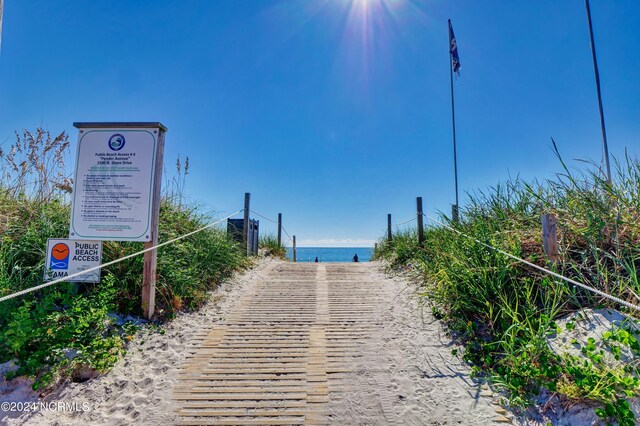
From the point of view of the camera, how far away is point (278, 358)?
128 inches

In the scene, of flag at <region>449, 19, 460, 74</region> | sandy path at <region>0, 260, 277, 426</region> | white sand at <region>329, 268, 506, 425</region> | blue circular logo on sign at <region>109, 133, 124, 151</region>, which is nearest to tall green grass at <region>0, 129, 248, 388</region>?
sandy path at <region>0, 260, 277, 426</region>

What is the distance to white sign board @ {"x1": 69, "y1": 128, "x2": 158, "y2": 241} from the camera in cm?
393

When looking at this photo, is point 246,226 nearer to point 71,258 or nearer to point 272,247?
point 272,247

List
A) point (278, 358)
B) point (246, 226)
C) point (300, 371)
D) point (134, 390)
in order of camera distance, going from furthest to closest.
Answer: point (246, 226), point (278, 358), point (300, 371), point (134, 390)

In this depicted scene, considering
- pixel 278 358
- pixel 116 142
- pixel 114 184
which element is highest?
pixel 116 142

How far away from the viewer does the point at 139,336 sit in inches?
142

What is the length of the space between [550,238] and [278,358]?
3.14 m

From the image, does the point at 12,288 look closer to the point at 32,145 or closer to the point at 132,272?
the point at 132,272

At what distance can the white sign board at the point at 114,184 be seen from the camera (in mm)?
3930

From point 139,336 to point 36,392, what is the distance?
1.02 m

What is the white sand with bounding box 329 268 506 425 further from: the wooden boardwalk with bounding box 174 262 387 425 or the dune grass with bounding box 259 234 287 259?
the dune grass with bounding box 259 234 287 259

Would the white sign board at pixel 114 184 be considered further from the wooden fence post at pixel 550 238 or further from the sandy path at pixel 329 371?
the wooden fence post at pixel 550 238

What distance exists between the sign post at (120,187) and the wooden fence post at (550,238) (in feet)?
15.0

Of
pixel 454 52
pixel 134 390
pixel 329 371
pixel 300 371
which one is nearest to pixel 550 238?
pixel 329 371
